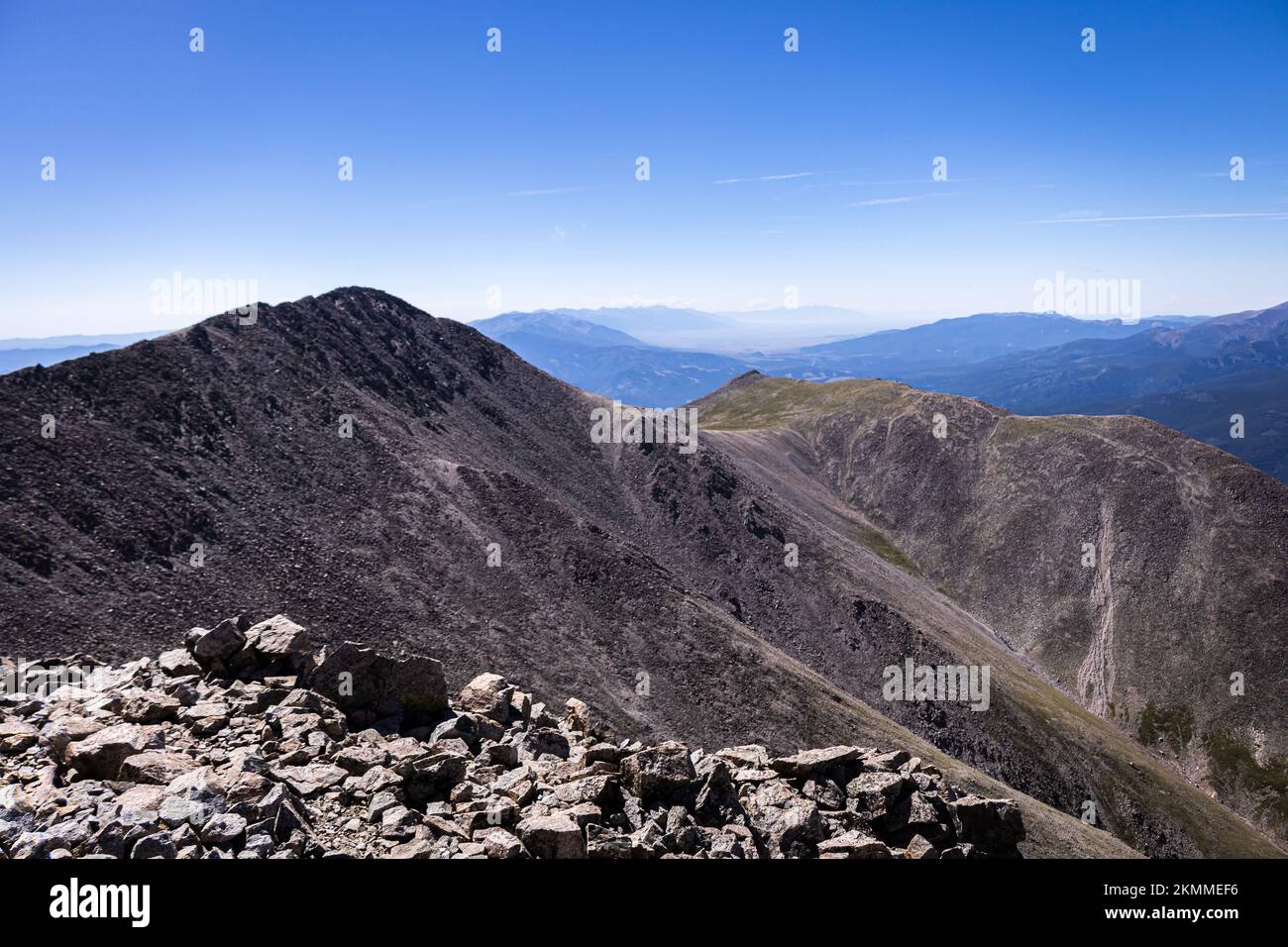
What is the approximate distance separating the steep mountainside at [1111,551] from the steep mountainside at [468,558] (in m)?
13.7

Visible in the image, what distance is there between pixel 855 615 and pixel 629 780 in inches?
2497

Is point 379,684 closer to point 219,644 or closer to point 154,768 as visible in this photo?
point 219,644

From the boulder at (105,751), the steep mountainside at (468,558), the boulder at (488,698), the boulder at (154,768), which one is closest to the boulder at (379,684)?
the boulder at (488,698)

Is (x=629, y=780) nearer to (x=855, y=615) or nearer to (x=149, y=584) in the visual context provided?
(x=149, y=584)

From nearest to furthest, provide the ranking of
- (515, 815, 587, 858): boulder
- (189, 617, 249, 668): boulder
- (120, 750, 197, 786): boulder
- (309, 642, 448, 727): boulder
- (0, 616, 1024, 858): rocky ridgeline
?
1. (0, 616, 1024, 858): rocky ridgeline
2. (515, 815, 587, 858): boulder
3. (120, 750, 197, 786): boulder
4. (309, 642, 448, 727): boulder
5. (189, 617, 249, 668): boulder

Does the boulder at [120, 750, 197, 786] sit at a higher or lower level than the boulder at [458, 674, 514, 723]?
higher

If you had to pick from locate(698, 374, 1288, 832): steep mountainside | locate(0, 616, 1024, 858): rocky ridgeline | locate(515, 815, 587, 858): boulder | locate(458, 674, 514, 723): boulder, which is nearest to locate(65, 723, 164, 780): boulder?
locate(0, 616, 1024, 858): rocky ridgeline

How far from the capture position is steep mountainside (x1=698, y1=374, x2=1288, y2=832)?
8775cm

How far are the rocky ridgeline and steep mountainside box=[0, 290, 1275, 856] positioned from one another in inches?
842

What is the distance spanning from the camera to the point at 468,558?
5903 centimetres

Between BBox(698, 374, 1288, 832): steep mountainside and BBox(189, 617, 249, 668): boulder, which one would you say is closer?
BBox(189, 617, 249, 668): boulder

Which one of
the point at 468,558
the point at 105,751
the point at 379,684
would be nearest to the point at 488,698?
the point at 379,684

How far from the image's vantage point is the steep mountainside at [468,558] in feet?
150

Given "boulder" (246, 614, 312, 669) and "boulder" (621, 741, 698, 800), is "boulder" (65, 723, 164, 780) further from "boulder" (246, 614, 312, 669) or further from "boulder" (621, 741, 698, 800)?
"boulder" (621, 741, 698, 800)
